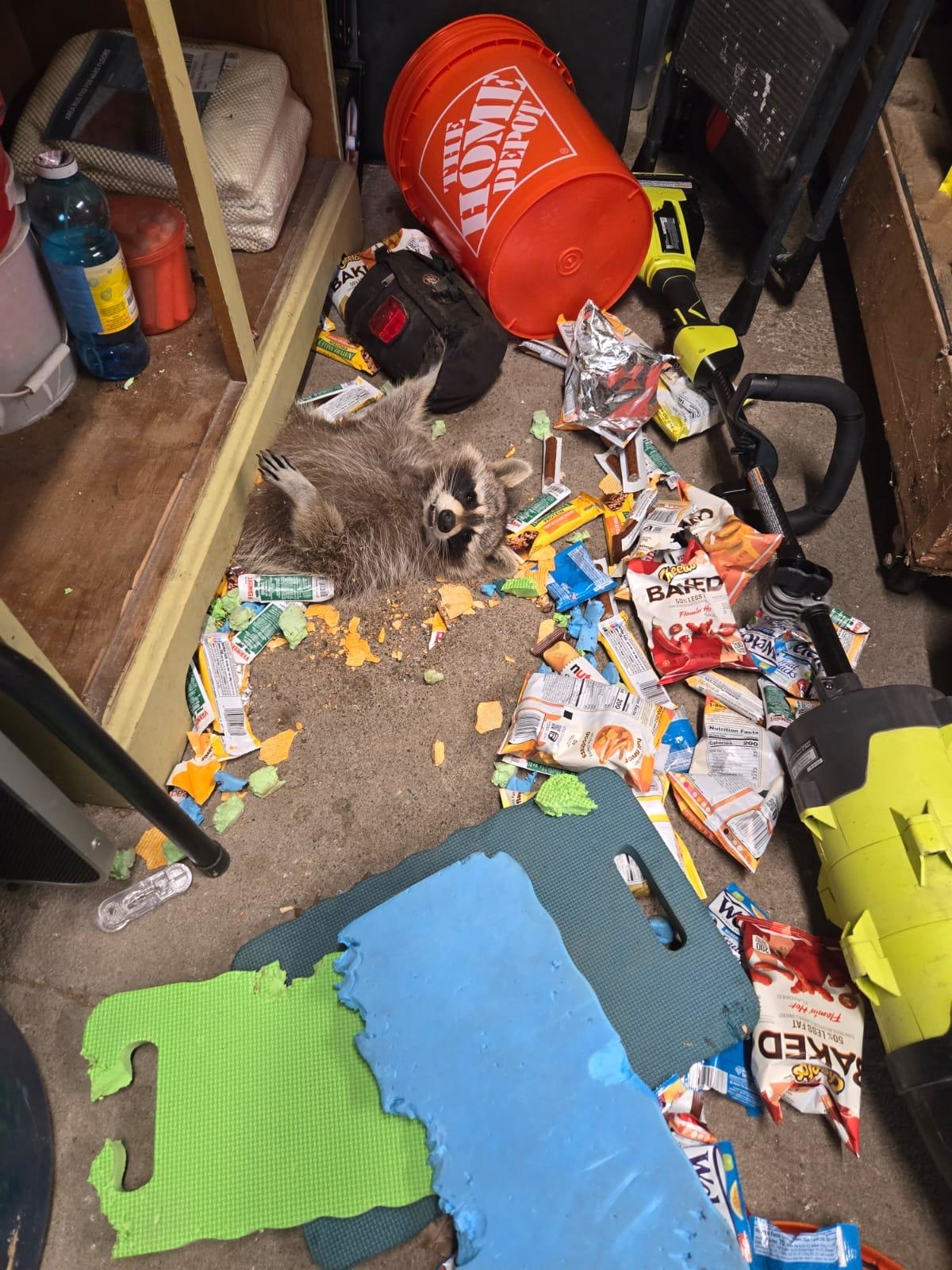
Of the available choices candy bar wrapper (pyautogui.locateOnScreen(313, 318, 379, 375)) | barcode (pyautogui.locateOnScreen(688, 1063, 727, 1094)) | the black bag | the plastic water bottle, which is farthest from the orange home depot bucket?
barcode (pyautogui.locateOnScreen(688, 1063, 727, 1094))

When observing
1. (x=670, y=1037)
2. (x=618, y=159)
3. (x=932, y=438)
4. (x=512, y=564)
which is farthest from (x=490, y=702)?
(x=618, y=159)

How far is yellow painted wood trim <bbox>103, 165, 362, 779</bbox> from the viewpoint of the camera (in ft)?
4.25

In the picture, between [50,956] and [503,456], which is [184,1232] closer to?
[50,956]

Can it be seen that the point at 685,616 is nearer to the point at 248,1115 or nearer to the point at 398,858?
the point at 398,858

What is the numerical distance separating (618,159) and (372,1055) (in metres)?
1.91

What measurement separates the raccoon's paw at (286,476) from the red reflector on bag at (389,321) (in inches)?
18.6

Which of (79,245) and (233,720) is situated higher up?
(79,245)

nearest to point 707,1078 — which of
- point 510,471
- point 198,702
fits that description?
point 198,702

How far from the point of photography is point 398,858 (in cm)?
137

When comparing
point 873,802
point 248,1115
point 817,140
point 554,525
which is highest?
point 817,140

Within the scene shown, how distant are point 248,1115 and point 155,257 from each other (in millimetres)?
1540

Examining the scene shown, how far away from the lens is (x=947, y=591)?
1729mm

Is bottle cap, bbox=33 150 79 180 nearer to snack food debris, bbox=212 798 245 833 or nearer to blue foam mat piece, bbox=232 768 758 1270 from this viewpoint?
snack food debris, bbox=212 798 245 833

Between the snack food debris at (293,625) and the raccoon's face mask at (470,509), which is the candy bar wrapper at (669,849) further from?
the snack food debris at (293,625)
